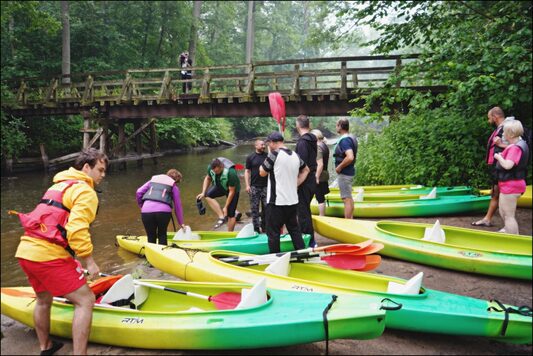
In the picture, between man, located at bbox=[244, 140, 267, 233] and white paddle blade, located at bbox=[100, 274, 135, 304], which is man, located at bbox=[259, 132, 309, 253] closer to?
man, located at bbox=[244, 140, 267, 233]

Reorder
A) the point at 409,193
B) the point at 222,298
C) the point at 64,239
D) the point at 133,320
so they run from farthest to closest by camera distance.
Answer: the point at 409,193 < the point at 222,298 < the point at 133,320 < the point at 64,239

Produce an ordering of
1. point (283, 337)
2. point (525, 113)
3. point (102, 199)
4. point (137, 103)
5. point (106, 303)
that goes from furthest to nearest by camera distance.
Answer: point (137, 103) → point (102, 199) → point (525, 113) → point (106, 303) → point (283, 337)

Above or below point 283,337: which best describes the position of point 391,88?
above

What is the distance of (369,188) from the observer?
29.6ft

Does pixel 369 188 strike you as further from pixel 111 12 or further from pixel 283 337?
pixel 111 12

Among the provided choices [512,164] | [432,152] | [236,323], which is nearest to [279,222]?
[236,323]

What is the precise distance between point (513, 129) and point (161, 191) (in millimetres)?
4281

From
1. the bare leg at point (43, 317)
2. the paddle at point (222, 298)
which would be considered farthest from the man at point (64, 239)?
the paddle at point (222, 298)

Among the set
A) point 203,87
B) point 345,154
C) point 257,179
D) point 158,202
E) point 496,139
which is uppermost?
point 203,87

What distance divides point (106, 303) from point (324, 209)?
14.2 ft

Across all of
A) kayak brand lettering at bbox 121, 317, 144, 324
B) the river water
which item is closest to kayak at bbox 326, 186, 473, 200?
the river water

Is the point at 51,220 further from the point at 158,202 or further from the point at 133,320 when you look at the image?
the point at 158,202

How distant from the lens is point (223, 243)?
6.01m

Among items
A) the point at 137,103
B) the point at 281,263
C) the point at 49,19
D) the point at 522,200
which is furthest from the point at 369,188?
the point at 49,19
